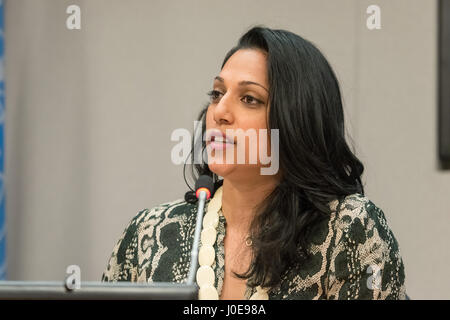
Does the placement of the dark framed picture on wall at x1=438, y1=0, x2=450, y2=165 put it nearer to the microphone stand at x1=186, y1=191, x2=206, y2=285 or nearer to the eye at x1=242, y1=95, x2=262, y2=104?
the eye at x1=242, y1=95, x2=262, y2=104

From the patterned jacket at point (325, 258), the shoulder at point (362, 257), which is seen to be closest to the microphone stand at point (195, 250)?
the patterned jacket at point (325, 258)

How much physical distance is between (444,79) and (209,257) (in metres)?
1.53

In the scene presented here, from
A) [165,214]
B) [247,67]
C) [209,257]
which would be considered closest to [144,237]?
[165,214]

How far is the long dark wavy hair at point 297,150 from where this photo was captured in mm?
1401

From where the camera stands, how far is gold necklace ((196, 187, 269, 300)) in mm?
1352

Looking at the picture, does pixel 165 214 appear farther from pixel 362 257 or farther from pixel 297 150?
pixel 362 257

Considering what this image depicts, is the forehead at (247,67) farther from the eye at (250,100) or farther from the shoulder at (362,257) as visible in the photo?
the shoulder at (362,257)

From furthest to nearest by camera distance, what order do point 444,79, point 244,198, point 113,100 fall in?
1. point 113,100
2. point 444,79
3. point 244,198

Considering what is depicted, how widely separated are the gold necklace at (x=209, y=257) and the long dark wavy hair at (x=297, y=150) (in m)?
0.06

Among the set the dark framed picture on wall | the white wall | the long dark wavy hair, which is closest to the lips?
the long dark wavy hair

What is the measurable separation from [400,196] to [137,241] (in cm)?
139

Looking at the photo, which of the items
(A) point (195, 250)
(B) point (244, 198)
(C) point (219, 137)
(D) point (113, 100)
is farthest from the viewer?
(D) point (113, 100)

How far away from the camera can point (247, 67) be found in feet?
4.83
